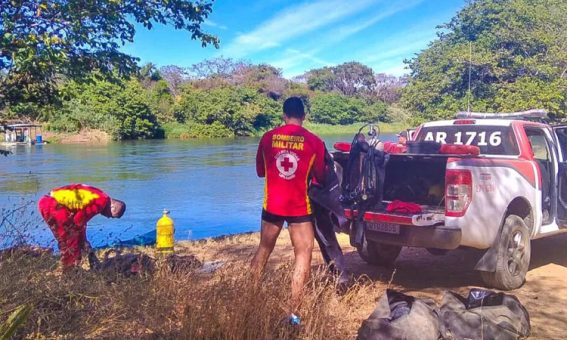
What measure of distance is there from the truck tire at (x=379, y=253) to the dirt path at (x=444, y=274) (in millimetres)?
115

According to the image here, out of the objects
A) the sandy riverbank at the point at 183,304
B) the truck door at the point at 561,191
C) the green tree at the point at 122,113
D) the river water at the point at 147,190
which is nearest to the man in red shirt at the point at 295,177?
the sandy riverbank at the point at 183,304

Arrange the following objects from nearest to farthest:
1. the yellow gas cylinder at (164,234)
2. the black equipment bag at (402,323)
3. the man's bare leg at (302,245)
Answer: the black equipment bag at (402,323), the man's bare leg at (302,245), the yellow gas cylinder at (164,234)

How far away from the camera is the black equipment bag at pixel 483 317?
4.23 metres

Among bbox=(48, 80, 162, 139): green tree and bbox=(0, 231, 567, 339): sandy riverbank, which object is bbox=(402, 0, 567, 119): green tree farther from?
bbox=(48, 80, 162, 139): green tree

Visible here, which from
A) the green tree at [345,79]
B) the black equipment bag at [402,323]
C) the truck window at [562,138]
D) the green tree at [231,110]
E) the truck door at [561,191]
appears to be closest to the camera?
the black equipment bag at [402,323]

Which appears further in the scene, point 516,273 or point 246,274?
point 516,273

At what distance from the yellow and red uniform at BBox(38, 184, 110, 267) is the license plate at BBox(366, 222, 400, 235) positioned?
9.26 feet

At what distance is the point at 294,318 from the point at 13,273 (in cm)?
236

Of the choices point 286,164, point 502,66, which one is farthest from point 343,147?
point 502,66

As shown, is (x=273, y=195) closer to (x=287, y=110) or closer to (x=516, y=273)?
(x=287, y=110)

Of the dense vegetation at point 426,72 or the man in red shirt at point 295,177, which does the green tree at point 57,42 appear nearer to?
the dense vegetation at point 426,72

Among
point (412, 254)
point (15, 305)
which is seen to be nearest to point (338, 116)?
point (412, 254)

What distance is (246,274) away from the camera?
4102 millimetres

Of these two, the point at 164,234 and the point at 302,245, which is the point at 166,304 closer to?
the point at 302,245
